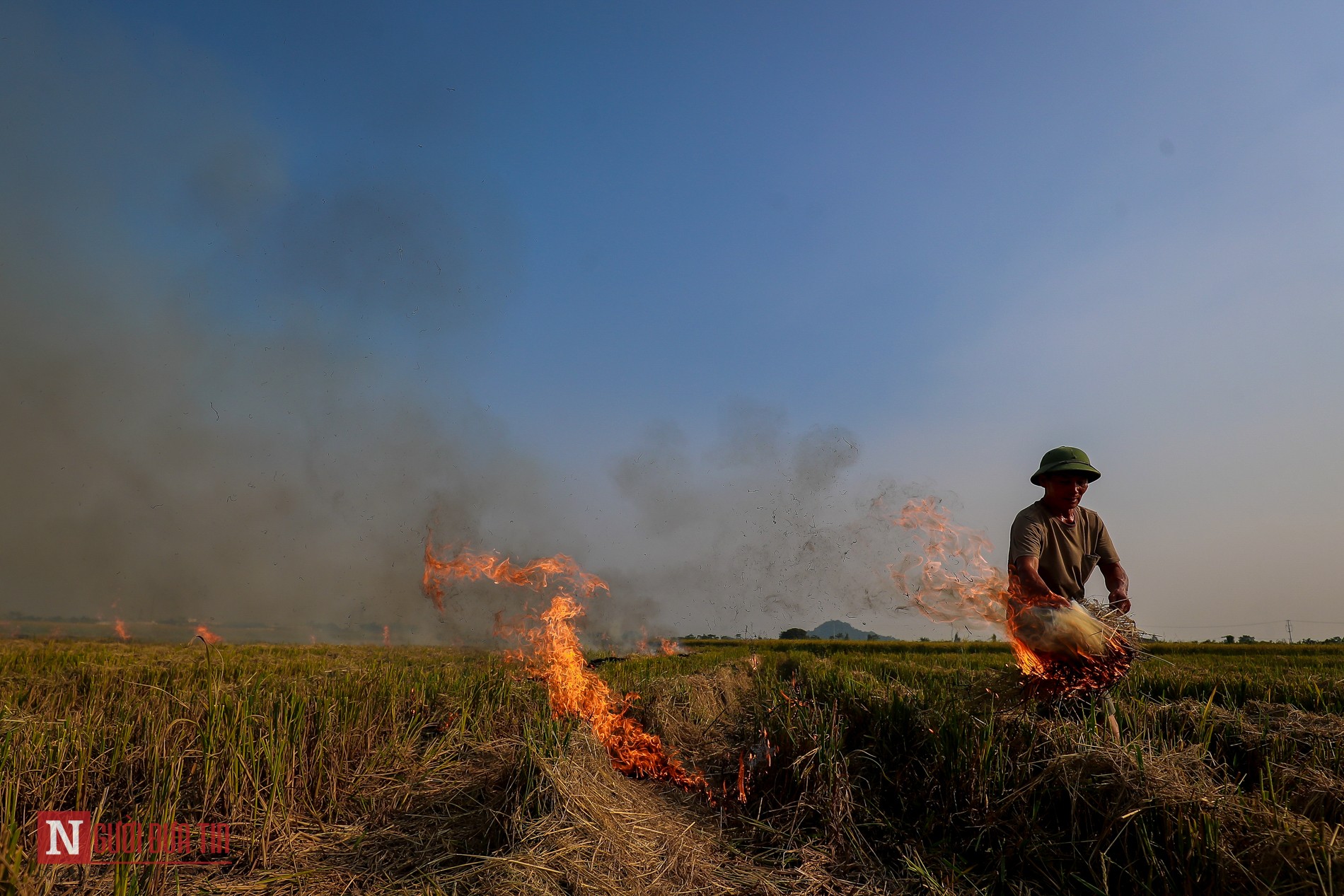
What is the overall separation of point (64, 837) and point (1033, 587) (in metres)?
6.43

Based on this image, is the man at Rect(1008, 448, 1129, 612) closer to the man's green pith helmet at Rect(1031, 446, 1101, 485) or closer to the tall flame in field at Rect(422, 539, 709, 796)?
the man's green pith helmet at Rect(1031, 446, 1101, 485)

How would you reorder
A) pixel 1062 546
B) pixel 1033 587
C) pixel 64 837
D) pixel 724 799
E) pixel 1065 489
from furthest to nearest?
pixel 1062 546 → pixel 1065 489 → pixel 724 799 → pixel 1033 587 → pixel 64 837

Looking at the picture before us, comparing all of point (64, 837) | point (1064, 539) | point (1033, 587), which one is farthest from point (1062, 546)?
point (64, 837)

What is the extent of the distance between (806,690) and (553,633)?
3015 mm

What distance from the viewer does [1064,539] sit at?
209 inches

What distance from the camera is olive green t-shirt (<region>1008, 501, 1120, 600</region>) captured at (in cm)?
512

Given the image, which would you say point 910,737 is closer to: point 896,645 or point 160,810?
point 160,810

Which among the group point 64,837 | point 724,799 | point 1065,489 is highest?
point 1065,489

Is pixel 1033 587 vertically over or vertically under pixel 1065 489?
under

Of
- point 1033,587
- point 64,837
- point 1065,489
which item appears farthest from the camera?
point 1065,489

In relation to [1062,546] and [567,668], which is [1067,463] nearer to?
[1062,546]

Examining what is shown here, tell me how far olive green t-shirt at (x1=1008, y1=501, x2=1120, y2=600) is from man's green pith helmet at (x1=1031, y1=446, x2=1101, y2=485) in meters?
0.32

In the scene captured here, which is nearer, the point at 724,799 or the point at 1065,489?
the point at 724,799

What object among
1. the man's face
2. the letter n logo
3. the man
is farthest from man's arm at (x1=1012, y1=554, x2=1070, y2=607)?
the letter n logo
